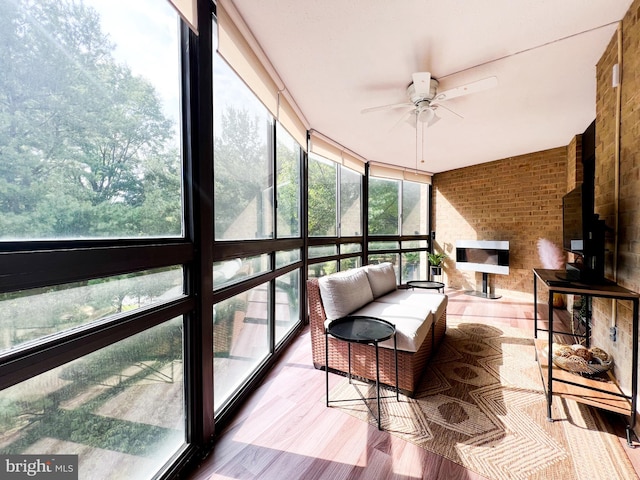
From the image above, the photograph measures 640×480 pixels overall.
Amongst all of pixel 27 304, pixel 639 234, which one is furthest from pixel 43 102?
pixel 639 234

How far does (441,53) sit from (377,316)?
2.18 m

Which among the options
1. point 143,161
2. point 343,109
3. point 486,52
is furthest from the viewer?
point 343,109

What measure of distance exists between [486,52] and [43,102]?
2.63 meters

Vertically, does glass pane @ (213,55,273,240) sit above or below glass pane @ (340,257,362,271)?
above

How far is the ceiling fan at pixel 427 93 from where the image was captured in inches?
81.9

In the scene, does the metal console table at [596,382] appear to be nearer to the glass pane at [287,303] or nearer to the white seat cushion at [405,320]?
the white seat cushion at [405,320]

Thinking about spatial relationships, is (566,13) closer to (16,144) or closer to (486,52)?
(486,52)

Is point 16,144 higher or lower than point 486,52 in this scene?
lower

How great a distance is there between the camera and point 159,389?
1.34 meters

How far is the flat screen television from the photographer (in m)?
1.85

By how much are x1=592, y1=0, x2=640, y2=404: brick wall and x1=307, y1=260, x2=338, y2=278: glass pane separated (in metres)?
2.82

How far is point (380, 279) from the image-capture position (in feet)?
10.8

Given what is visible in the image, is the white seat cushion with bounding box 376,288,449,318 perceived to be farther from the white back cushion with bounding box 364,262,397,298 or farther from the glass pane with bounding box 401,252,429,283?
the glass pane with bounding box 401,252,429,283

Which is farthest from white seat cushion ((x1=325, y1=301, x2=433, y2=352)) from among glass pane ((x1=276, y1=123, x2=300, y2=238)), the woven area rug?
glass pane ((x1=276, y1=123, x2=300, y2=238))
